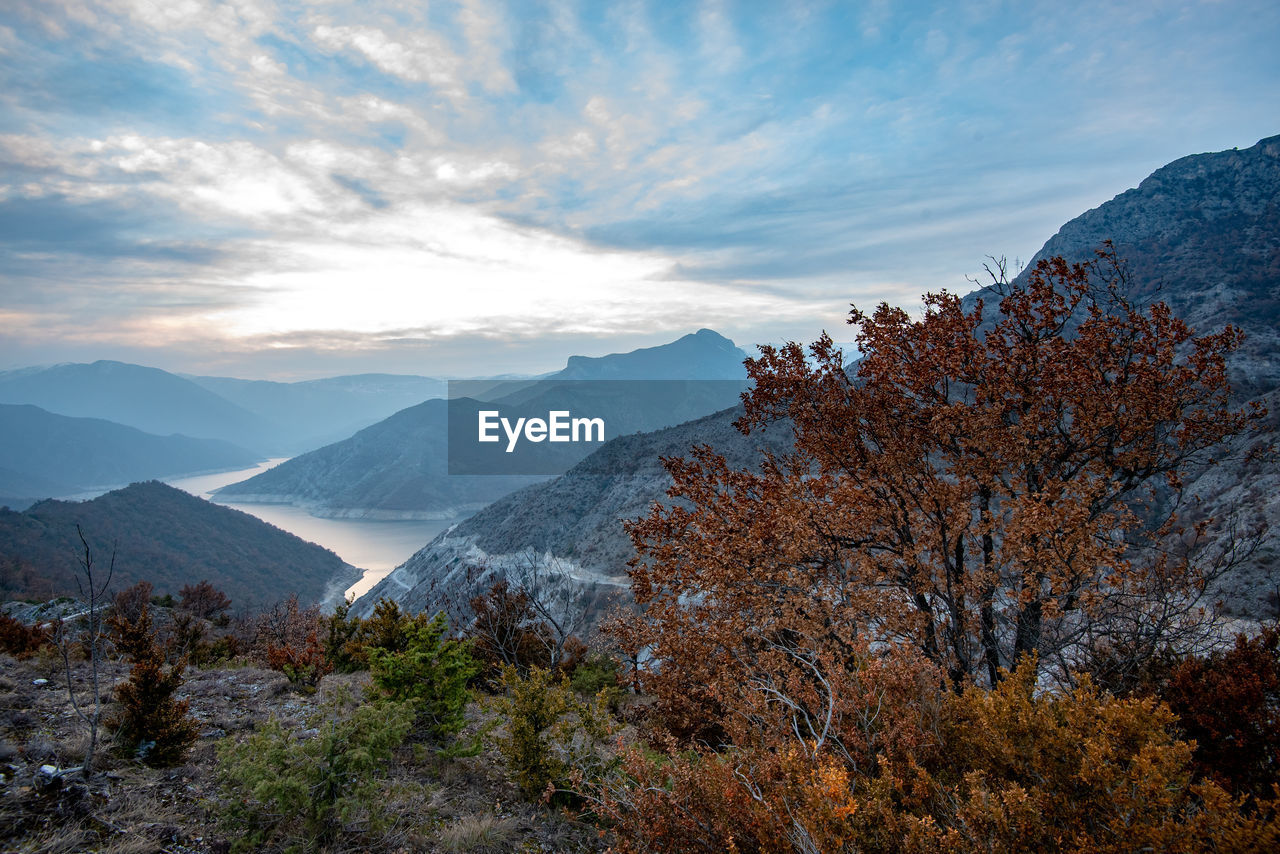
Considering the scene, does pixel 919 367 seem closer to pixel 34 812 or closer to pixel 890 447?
pixel 890 447

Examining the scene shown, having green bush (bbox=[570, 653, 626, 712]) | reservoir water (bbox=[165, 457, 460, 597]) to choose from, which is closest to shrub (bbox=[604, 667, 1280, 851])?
green bush (bbox=[570, 653, 626, 712])

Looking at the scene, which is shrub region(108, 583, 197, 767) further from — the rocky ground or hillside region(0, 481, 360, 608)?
hillside region(0, 481, 360, 608)

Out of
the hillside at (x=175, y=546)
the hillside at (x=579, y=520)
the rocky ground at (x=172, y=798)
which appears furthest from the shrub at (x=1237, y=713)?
the hillside at (x=175, y=546)

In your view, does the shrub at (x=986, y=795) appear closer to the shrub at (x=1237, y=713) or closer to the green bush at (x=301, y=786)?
the shrub at (x=1237, y=713)

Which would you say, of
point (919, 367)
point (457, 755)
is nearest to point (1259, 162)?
point (919, 367)

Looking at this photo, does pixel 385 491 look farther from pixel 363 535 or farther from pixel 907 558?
pixel 907 558

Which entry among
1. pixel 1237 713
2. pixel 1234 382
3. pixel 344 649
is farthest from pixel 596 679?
pixel 1234 382
